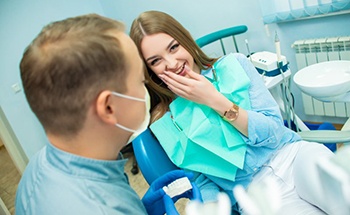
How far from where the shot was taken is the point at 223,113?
1051 mm

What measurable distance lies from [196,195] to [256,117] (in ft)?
1.29

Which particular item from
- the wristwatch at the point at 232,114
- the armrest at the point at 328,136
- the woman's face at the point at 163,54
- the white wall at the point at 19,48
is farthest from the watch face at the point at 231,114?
the white wall at the point at 19,48

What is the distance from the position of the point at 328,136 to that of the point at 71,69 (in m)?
1.06

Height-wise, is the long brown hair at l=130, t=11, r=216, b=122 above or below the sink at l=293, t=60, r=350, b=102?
above

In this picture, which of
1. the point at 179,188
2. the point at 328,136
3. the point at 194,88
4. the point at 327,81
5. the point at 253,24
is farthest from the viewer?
the point at 253,24

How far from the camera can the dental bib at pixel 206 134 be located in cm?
108

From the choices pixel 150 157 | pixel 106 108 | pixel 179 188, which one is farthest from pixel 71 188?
pixel 150 157

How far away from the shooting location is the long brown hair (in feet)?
3.59

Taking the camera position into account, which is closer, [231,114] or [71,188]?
[71,188]

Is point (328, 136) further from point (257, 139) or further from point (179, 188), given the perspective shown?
point (179, 188)

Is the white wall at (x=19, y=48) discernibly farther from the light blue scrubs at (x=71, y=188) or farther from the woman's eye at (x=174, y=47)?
the light blue scrubs at (x=71, y=188)

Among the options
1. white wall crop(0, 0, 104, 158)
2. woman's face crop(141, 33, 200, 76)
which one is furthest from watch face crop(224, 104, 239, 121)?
white wall crop(0, 0, 104, 158)

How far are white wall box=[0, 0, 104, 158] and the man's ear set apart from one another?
2.37 meters

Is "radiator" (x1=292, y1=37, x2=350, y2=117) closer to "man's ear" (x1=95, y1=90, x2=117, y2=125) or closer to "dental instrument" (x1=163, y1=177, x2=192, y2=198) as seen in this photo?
"dental instrument" (x1=163, y1=177, x2=192, y2=198)
